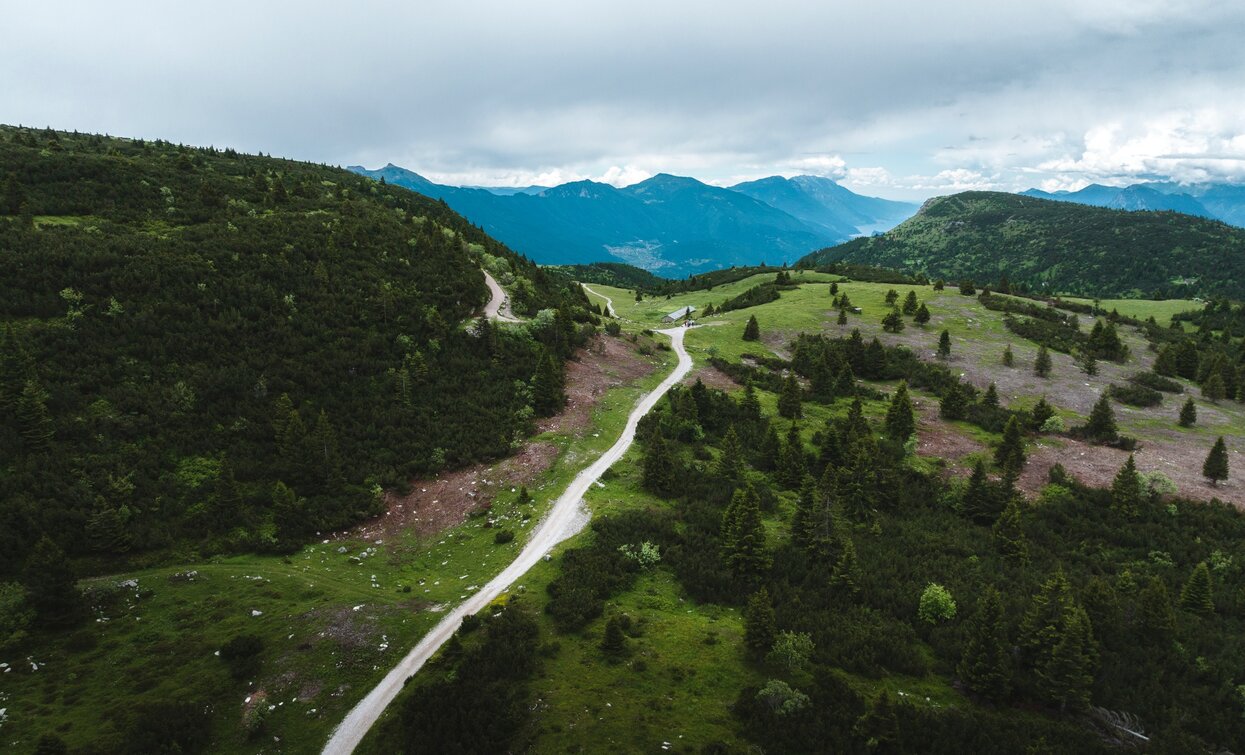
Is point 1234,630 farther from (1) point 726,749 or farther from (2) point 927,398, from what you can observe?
(2) point 927,398

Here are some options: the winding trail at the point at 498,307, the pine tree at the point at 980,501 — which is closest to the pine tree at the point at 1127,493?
the pine tree at the point at 980,501

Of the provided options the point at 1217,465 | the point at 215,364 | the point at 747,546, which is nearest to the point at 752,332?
the point at 1217,465

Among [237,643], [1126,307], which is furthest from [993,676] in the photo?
[1126,307]

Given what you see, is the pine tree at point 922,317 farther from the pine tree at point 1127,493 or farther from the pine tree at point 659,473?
the pine tree at point 659,473

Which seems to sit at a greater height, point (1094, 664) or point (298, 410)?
point (298, 410)

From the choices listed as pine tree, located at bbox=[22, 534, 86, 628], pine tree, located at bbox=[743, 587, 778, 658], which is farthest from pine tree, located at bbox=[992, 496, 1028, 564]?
pine tree, located at bbox=[22, 534, 86, 628]

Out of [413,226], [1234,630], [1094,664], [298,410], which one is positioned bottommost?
[1234,630]

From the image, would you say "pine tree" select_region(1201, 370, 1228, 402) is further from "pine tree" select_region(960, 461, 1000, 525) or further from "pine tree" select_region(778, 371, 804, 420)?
"pine tree" select_region(778, 371, 804, 420)
